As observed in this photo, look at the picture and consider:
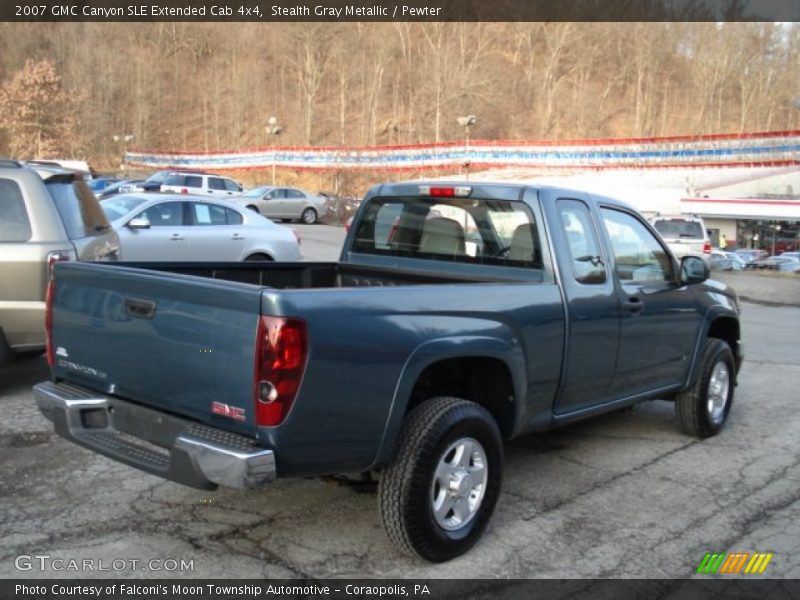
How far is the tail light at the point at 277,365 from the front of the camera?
3.15m

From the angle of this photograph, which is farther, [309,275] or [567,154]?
[567,154]

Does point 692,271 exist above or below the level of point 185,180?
below

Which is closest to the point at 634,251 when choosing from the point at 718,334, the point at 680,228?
the point at 718,334

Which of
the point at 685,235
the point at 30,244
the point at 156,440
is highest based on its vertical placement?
the point at 30,244

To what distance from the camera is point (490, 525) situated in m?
4.30

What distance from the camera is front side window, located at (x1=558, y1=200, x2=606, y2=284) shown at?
478cm

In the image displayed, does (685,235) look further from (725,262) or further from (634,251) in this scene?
(634,251)

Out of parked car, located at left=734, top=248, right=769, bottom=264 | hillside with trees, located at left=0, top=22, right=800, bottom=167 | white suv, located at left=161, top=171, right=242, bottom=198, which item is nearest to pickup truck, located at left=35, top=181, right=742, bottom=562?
white suv, located at left=161, top=171, right=242, bottom=198

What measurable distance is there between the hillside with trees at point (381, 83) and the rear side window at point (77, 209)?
196 feet

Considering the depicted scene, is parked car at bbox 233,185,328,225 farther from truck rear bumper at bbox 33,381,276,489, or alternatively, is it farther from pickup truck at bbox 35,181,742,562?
truck rear bumper at bbox 33,381,276,489

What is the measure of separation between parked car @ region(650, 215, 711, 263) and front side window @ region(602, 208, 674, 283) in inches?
654

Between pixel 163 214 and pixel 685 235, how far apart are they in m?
15.7

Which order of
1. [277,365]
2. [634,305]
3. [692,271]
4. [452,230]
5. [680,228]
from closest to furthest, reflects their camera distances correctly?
[277,365]
[634,305]
[452,230]
[692,271]
[680,228]

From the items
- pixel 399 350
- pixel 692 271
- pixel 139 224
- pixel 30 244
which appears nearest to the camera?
pixel 399 350
